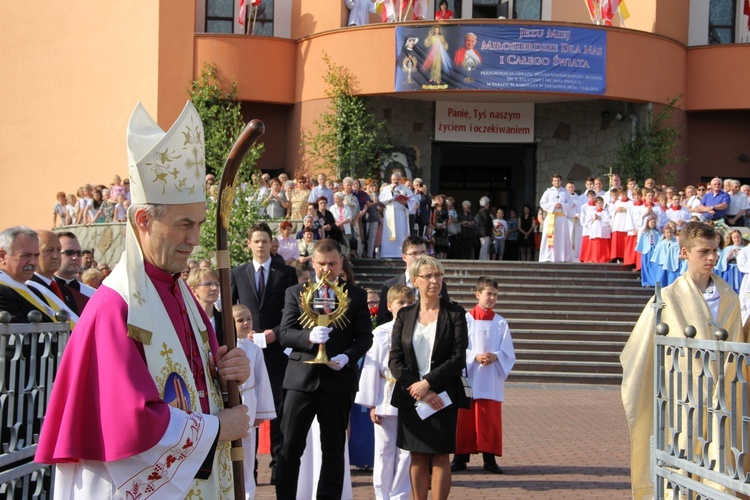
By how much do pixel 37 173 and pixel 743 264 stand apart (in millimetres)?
19828

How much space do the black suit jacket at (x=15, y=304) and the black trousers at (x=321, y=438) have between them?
232 centimetres

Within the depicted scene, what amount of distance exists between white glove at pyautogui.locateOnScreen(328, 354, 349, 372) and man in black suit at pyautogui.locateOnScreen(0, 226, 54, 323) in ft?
7.34

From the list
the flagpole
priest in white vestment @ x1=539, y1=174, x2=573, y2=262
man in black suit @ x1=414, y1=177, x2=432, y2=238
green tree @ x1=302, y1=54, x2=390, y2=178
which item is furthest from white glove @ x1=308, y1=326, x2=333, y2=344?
the flagpole

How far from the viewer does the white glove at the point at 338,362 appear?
7.65 m

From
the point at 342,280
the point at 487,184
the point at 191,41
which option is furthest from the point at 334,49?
the point at 342,280

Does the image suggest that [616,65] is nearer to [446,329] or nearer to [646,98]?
[646,98]

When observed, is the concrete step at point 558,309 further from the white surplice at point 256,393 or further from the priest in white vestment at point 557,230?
the white surplice at point 256,393

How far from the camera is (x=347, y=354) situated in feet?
25.7

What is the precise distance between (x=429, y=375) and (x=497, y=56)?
19265 millimetres

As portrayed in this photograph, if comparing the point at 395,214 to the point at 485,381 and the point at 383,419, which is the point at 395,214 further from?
the point at 383,419

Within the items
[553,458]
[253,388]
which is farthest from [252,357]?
[553,458]

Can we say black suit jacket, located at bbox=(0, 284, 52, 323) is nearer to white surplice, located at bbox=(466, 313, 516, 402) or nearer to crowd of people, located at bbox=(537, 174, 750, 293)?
white surplice, located at bbox=(466, 313, 516, 402)

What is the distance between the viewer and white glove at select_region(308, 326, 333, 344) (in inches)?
302

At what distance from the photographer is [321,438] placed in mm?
7805
